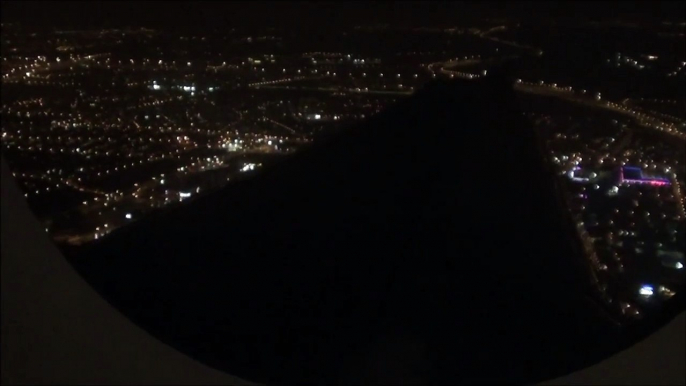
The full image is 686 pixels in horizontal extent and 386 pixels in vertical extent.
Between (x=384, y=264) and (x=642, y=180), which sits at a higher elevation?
(x=642, y=180)

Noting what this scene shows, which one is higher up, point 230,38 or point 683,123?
point 230,38

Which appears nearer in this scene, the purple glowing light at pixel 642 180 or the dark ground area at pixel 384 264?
the purple glowing light at pixel 642 180

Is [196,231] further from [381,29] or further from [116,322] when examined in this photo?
[381,29]

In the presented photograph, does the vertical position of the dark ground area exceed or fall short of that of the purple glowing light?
it falls short

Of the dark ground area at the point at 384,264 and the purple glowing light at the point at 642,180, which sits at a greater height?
the purple glowing light at the point at 642,180

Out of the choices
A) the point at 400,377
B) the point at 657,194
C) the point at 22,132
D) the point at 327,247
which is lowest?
the point at 400,377

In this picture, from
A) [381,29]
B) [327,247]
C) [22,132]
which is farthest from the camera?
[327,247]

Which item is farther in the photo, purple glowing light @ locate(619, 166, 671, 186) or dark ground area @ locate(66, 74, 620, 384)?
dark ground area @ locate(66, 74, 620, 384)

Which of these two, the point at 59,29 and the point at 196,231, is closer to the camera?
the point at 59,29

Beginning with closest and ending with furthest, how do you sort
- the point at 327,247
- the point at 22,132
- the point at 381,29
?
the point at 381,29
the point at 22,132
the point at 327,247

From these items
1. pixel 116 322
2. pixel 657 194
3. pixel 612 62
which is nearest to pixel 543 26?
pixel 612 62

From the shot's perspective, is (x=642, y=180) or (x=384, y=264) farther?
(x=384, y=264)
